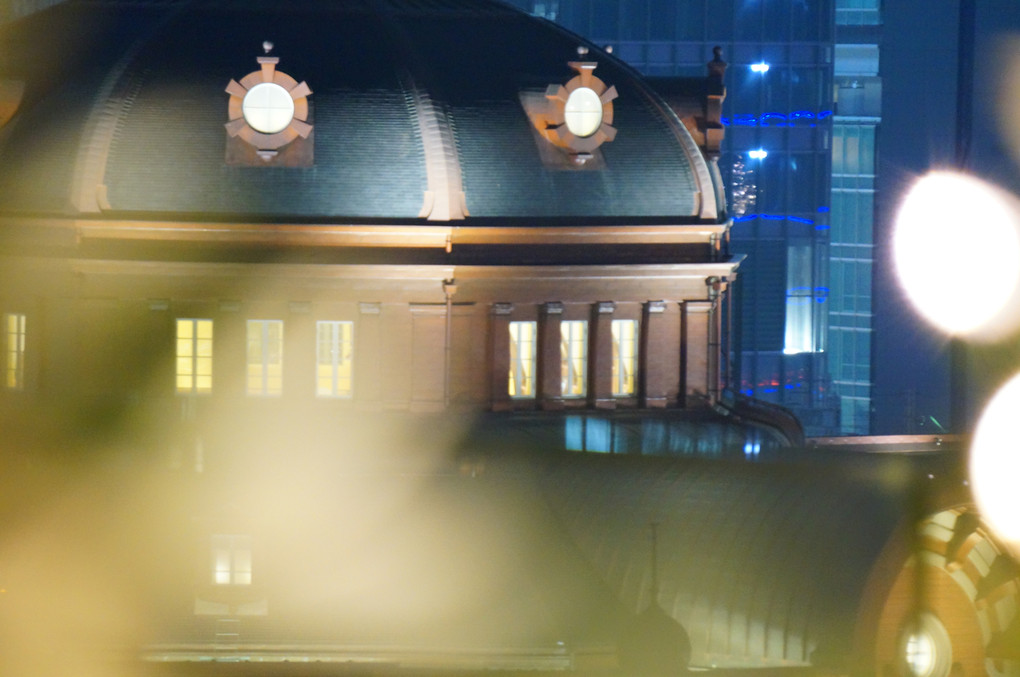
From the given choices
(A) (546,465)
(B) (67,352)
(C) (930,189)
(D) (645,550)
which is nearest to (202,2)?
(B) (67,352)

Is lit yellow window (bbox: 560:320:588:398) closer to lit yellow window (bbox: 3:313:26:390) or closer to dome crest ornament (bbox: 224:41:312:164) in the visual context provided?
dome crest ornament (bbox: 224:41:312:164)

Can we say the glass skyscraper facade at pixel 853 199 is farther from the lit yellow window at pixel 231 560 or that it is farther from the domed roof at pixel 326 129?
the lit yellow window at pixel 231 560

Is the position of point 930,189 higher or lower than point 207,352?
higher

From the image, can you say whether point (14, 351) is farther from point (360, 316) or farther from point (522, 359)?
point (522, 359)

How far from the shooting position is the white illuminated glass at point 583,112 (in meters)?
54.1

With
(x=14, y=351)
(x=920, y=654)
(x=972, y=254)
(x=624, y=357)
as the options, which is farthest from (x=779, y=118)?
(x=920, y=654)

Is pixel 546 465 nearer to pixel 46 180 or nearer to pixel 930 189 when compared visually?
pixel 46 180

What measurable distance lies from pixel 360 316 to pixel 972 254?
78.9 feet

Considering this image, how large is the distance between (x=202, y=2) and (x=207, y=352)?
10753mm

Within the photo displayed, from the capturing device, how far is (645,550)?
147ft

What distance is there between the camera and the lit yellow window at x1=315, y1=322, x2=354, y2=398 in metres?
53.6

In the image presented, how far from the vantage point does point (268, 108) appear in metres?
52.6

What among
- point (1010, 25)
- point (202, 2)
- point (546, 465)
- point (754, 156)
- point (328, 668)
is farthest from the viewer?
point (754, 156)

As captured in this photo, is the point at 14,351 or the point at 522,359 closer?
the point at 14,351
